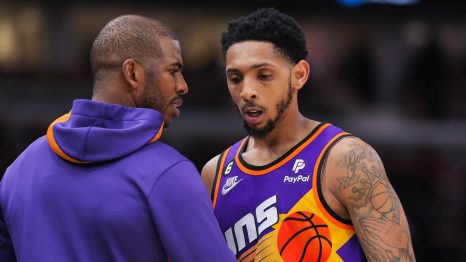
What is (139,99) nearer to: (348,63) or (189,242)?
(189,242)

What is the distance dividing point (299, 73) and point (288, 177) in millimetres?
540

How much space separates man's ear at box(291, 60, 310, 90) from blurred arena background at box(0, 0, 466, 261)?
7.36 meters

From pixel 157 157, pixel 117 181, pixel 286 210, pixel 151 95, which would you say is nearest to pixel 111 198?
pixel 117 181

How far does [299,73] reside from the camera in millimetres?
4145

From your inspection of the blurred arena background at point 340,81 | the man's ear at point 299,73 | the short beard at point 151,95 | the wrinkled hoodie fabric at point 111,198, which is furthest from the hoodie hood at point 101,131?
the blurred arena background at point 340,81

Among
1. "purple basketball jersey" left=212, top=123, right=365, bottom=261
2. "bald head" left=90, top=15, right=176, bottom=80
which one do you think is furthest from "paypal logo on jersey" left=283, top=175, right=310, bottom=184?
"bald head" left=90, top=15, right=176, bottom=80

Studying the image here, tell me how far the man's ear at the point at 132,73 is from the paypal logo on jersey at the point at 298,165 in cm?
97

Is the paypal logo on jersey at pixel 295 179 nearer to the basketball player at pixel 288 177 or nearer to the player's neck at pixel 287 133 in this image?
the basketball player at pixel 288 177

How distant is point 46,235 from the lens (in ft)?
10.6

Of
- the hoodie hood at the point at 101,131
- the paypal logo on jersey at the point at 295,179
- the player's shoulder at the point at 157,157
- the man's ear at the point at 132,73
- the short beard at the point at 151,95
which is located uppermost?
the man's ear at the point at 132,73

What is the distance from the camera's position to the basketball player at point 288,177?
3752 millimetres

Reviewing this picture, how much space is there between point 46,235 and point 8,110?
28.5 feet

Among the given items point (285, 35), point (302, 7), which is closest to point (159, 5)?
point (302, 7)

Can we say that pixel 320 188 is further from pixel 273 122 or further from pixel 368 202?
pixel 273 122
